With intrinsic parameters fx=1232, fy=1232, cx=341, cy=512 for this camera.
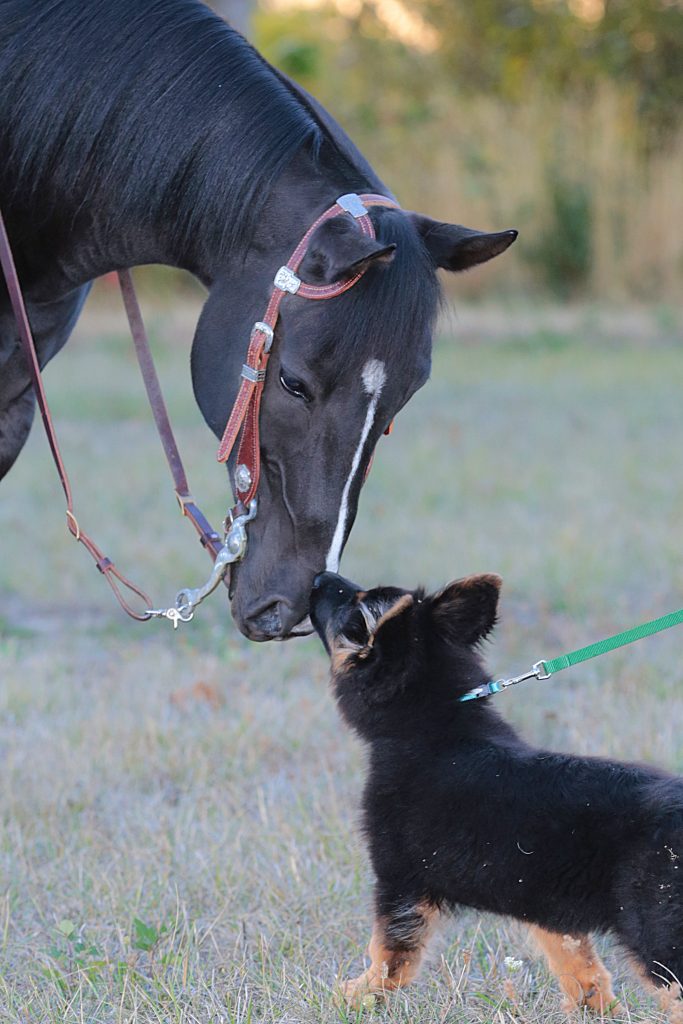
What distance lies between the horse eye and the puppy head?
400 millimetres

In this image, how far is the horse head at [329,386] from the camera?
105 inches

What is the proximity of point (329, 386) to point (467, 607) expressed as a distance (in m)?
0.58

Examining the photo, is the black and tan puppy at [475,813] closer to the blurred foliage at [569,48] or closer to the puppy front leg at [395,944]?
the puppy front leg at [395,944]

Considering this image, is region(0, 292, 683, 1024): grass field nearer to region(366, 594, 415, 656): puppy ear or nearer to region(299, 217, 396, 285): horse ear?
region(299, 217, 396, 285): horse ear

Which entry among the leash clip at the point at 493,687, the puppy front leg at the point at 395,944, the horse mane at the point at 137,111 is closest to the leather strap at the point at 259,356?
the horse mane at the point at 137,111

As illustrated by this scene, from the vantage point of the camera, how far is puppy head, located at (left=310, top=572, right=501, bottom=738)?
2.66 meters

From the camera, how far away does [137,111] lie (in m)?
3.00

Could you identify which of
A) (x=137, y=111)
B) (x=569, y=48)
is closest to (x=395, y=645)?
(x=137, y=111)

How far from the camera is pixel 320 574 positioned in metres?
2.75

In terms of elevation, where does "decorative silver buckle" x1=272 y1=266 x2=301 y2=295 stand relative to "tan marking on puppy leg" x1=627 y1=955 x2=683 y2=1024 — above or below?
above

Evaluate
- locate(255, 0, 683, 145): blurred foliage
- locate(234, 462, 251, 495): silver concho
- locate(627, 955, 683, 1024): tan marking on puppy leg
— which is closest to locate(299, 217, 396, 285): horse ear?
locate(234, 462, 251, 495): silver concho

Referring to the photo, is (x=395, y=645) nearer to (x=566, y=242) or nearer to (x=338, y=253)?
(x=338, y=253)

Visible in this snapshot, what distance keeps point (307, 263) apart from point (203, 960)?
62.7 inches

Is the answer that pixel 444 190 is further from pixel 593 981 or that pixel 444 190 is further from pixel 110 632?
pixel 593 981
